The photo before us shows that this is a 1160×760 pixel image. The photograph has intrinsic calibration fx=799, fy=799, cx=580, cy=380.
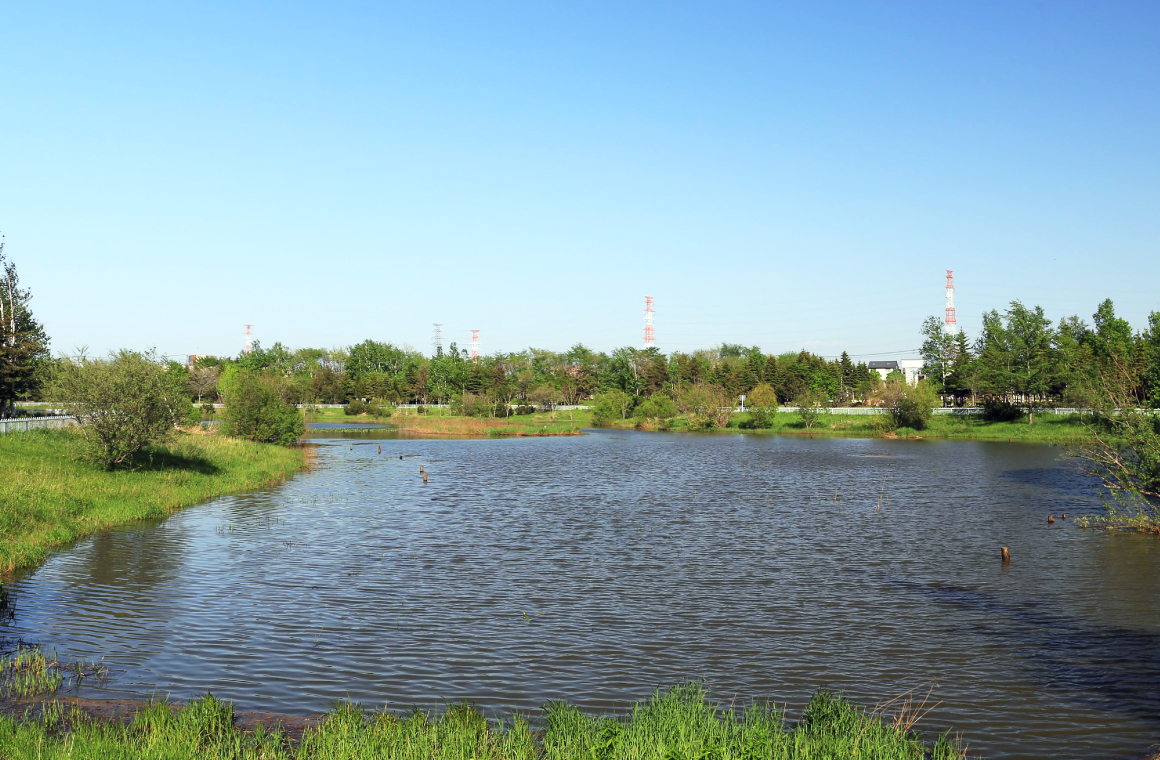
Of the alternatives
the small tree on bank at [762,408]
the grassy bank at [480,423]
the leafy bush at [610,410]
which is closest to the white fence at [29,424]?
the grassy bank at [480,423]

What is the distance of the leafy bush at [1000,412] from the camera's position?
10838 cm

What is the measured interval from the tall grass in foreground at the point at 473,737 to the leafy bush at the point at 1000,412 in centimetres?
10842

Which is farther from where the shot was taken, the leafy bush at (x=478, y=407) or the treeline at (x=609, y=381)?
the treeline at (x=609, y=381)

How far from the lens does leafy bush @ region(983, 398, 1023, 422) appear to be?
4267 inches

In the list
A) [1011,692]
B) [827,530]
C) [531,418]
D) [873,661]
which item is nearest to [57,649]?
[873,661]

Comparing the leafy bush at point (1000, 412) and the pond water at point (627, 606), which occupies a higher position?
the leafy bush at point (1000, 412)

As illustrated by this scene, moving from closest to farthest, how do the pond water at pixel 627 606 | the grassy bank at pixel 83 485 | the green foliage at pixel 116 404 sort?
the pond water at pixel 627 606
the grassy bank at pixel 83 485
the green foliage at pixel 116 404

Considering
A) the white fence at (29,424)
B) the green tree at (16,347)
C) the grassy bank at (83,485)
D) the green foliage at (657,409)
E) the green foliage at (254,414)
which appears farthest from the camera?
the green foliage at (657,409)

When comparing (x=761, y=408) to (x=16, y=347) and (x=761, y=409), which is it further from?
(x=16, y=347)

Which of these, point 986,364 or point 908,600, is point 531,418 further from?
point 908,600

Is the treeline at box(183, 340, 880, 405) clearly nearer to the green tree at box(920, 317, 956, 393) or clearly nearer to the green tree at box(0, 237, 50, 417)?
the green tree at box(920, 317, 956, 393)

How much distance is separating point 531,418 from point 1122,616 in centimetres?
12258

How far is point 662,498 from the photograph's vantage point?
47.3 m

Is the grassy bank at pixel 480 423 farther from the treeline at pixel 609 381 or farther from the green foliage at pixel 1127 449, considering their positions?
the green foliage at pixel 1127 449
